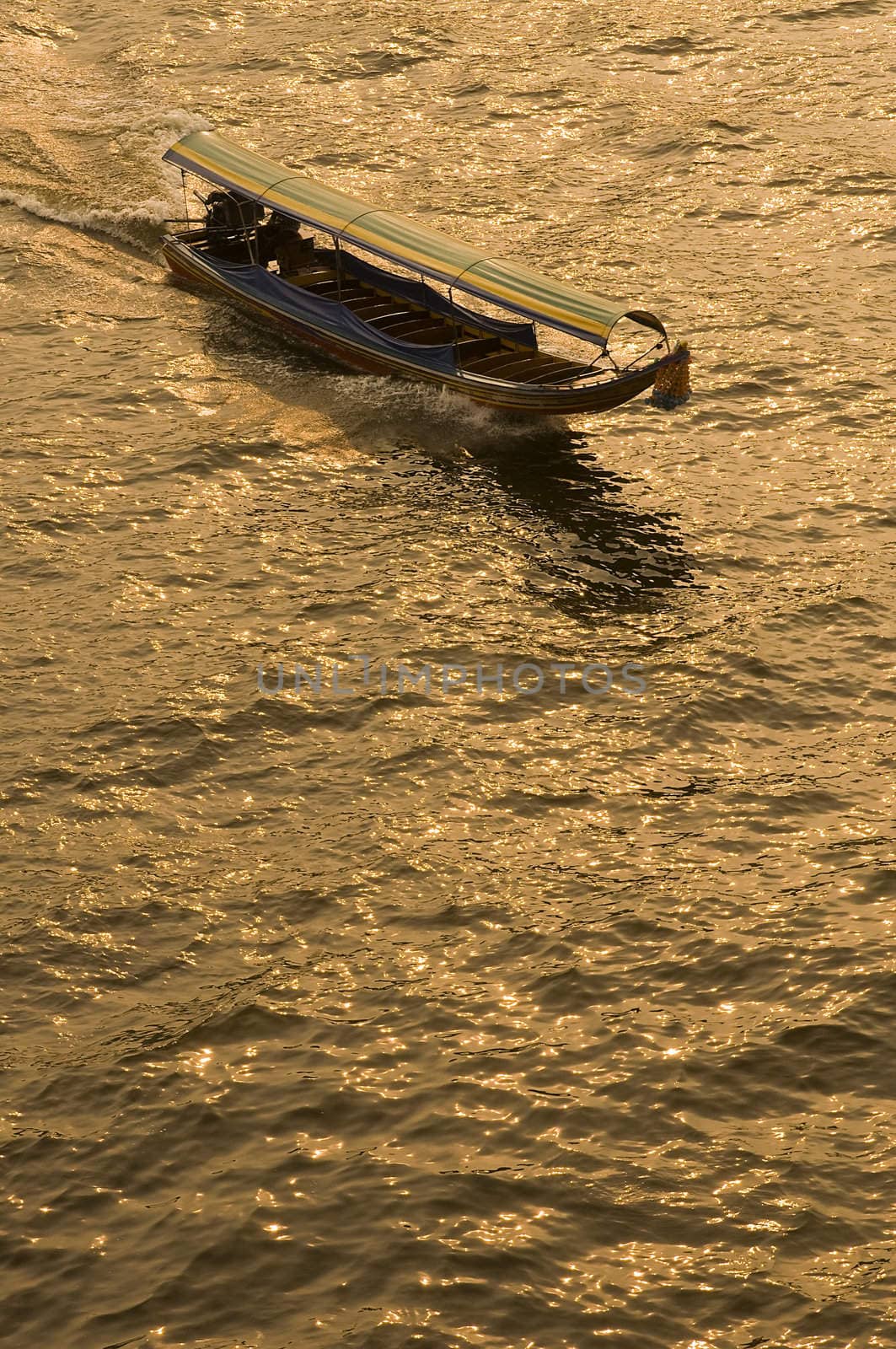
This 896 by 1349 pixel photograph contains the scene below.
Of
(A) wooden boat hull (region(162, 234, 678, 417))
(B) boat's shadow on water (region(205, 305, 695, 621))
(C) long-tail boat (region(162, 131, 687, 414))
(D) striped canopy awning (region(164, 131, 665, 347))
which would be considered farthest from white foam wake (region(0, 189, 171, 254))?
(B) boat's shadow on water (region(205, 305, 695, 621))

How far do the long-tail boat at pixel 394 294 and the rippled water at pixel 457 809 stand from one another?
0.92 meters

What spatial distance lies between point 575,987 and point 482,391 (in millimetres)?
13309

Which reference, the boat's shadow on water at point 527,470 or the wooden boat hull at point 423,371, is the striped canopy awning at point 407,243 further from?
the boat's shadow on water at point 527,470

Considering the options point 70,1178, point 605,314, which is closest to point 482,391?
point 605,314

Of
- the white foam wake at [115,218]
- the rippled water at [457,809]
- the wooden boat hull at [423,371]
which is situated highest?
the white foam wake at [115,218]

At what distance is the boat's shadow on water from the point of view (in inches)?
1010

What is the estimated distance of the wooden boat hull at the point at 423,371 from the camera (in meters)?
27.2

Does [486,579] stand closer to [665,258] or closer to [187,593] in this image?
[187,593]

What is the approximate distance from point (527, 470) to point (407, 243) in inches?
208

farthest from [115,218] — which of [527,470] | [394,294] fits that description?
[527,470]

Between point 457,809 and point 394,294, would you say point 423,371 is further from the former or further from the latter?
point 457,809

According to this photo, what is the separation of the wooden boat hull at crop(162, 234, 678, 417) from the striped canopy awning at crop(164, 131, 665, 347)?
0.95 m

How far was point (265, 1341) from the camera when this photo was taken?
1526cm

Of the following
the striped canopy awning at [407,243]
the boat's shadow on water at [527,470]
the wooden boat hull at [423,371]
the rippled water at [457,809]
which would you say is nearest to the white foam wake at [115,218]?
the rippled water at [457,809]
